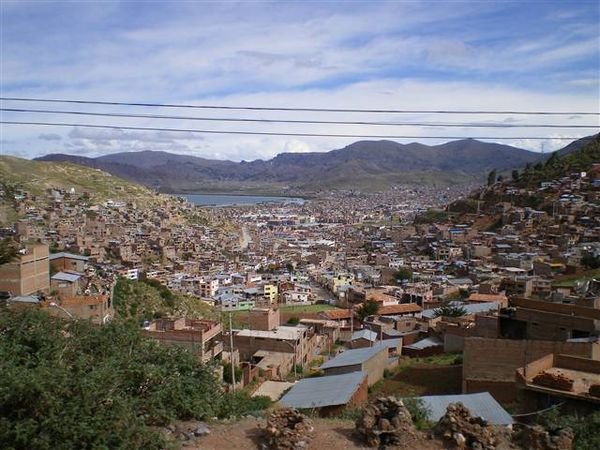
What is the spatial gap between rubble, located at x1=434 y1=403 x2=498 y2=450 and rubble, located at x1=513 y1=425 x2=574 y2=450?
0.27 metres

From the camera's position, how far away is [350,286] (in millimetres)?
35656

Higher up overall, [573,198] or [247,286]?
[573,198]

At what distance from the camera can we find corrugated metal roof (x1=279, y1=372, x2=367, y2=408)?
330 inches

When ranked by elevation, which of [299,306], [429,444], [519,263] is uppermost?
[429,444]

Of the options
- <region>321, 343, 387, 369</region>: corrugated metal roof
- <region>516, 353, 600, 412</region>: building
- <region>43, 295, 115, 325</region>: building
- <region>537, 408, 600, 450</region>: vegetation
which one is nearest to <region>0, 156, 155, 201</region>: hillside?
<region>43, 295, 115, 325</region>: building

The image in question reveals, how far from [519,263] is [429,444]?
31.7m

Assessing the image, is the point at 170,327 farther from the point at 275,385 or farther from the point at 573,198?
the point at 573,198

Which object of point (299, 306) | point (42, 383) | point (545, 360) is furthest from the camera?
point (299, 306)

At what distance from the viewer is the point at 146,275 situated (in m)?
36.8

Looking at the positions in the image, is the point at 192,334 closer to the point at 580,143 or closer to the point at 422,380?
the point at 422,380

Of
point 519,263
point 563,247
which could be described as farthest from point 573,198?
point 519,263

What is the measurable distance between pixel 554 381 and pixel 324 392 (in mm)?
3299


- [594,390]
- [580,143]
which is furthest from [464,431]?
[580,143]

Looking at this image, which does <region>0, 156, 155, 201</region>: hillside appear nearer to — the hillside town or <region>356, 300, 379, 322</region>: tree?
the hillside town
